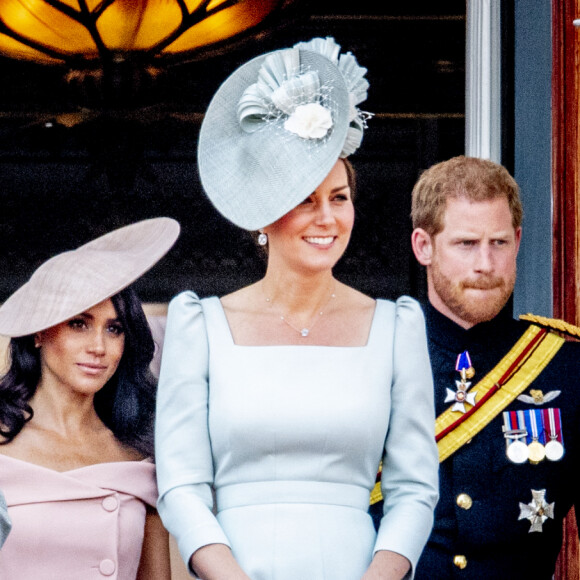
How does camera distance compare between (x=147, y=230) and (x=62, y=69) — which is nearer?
(x=147, y=230)

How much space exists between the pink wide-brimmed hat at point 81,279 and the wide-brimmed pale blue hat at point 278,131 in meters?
0.30

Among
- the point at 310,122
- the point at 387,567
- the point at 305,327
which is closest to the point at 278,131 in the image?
the point at 310,122

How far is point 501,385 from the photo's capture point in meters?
2.97

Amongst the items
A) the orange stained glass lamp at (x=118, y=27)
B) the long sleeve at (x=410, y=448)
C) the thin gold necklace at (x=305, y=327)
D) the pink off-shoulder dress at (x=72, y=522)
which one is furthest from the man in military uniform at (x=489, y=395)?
the orange stained glass lamp at (x=118, y=27)

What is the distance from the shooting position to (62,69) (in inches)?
140

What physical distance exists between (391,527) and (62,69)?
5.23 ft

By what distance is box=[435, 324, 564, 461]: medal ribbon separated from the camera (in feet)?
9.56

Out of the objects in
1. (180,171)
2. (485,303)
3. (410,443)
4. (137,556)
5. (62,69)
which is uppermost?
(62,69)

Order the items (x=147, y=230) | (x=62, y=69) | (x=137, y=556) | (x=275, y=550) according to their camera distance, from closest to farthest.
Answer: (x=275, y=550) → (x=137, y=556) → (x=147, y=230) → (x=62, y=69)

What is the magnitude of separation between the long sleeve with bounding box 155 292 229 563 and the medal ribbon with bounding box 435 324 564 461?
615 millimetres

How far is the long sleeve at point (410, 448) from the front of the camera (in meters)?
2.47

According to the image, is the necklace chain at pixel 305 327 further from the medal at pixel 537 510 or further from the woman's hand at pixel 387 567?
the medal at pixel 537 510

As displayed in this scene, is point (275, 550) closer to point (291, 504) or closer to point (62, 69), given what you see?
point (291, 504)

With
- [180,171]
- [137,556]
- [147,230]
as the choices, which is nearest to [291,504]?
[137,556]
